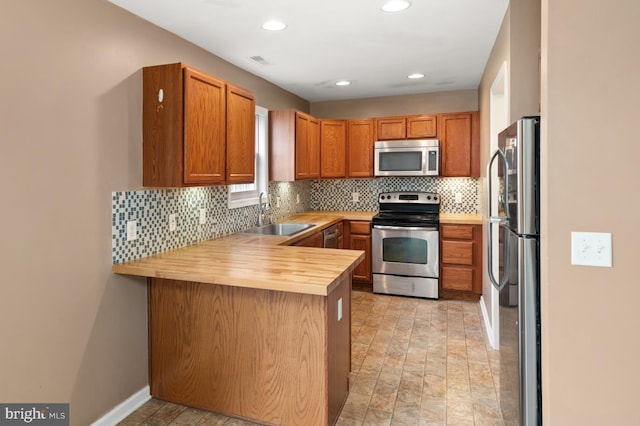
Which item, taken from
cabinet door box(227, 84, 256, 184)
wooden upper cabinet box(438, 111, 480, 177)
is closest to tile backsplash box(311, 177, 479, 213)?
wooden upper cabinet box(438, 111, 480, 177)

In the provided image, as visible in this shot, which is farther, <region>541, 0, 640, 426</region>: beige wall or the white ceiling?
the white ceiling

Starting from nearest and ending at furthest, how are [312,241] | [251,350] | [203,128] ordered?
[251,350], [203,128], [312,241]

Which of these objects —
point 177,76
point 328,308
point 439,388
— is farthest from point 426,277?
point 177,76

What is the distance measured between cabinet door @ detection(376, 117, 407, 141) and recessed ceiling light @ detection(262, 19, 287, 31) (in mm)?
2465

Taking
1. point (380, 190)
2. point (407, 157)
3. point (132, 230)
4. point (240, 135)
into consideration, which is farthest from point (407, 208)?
point (132, 230)

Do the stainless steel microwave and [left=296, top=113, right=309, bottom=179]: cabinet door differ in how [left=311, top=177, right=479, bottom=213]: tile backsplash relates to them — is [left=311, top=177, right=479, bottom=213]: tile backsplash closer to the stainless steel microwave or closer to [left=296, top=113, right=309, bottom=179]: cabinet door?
the stainless steel microwave

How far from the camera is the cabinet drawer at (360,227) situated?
4.85 meters

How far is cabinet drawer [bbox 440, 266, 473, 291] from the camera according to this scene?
173 inches

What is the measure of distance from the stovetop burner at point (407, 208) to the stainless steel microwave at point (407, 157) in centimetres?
35

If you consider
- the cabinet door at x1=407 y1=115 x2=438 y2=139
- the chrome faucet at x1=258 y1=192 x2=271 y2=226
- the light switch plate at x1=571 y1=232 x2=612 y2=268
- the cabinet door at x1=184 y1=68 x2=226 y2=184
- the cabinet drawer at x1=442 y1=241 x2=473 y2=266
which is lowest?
the cabinet drawer at x1=442 y1=241 x2=473 y2=266

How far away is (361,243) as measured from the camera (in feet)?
16.0

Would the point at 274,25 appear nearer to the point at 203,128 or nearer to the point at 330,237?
the point at 203,128

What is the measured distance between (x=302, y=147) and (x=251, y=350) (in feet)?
9.12

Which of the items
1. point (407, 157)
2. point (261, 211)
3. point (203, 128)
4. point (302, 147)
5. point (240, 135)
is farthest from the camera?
point (407, 157)
